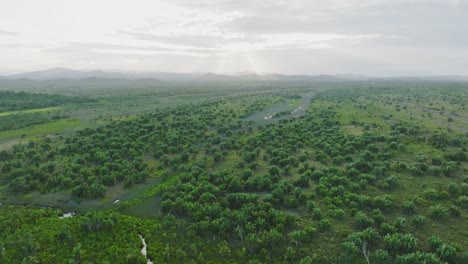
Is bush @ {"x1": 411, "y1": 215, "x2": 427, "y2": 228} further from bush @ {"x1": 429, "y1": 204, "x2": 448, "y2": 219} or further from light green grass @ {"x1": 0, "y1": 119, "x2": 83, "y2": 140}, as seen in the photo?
light green grass @ {"x1": 0, "y1": 119, "x2": 83, "y2": 140}

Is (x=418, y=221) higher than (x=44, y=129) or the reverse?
the reverse

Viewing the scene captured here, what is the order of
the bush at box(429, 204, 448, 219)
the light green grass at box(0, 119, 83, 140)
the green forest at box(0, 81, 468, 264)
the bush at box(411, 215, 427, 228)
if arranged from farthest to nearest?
the light green grass at box(0, 119, 83, 140) → the bush at box(429, 204, 448, 219) → the bush at box(411, 215, 427, 228) → the green forest at box(0, 81, 468, 264)

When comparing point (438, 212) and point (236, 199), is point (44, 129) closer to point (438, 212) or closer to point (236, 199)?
point (236, 199)

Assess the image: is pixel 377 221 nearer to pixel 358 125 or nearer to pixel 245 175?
pixel 245 175

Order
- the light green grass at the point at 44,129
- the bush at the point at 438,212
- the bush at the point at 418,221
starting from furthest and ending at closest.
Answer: the light green grass at the point at 44,129 → the bush at the point at 438,212 → the bush at the point at 418,221

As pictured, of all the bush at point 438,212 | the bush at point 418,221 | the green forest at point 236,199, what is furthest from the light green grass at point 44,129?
the bush at point 438,212

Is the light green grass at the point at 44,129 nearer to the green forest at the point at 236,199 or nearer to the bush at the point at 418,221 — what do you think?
the green forest at the point at 236,199

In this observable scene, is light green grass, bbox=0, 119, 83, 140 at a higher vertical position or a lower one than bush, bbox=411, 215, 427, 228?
higher

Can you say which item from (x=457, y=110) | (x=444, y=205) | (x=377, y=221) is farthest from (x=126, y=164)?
(x=457, y=110)

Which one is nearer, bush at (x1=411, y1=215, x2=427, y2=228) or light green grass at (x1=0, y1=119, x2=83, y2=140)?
bush at (x1=411, y1=215, x2=427, y2=228)

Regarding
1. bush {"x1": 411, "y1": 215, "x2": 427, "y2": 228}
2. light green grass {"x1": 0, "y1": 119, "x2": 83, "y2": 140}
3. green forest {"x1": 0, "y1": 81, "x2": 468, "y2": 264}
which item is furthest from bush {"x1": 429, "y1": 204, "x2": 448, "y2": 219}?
light green grass {"x1": 0, "y1": 119, "x2": 83, "y2": 140}

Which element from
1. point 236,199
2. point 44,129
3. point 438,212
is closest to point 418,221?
point 438,212
